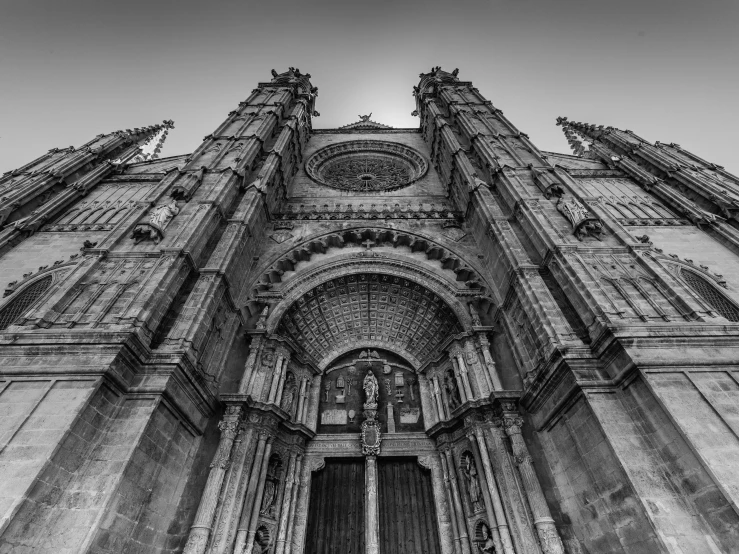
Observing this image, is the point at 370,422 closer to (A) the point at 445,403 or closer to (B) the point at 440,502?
(A) the point at 445,403

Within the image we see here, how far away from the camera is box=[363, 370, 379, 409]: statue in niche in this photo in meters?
9.84

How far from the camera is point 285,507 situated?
25.6 ft

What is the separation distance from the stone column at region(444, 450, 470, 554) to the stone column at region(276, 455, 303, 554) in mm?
3599

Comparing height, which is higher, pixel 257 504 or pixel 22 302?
pixel 22 302

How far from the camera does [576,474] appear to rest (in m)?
6.30

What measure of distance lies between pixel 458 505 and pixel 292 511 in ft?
12.2

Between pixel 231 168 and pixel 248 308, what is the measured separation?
5.31 metres

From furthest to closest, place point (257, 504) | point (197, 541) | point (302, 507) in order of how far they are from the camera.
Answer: point (302, 507) < point (257, 504) < point (197, 541)

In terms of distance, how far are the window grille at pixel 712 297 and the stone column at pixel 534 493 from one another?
605 centimetres

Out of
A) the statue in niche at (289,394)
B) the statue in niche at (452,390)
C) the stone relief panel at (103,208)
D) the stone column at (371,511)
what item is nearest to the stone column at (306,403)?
the statue in niche at (289,394)

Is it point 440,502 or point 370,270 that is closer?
point 440,502

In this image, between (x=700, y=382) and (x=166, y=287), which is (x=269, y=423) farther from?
(x=700, y=382)

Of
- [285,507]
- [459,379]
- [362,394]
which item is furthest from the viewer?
[362,394]

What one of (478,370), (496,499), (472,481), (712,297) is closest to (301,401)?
(472,481)
